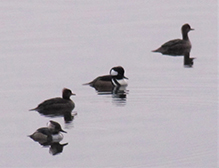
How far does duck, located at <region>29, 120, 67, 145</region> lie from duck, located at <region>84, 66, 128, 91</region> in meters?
5.92

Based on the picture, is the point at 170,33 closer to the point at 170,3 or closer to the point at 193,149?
the point at 170,3

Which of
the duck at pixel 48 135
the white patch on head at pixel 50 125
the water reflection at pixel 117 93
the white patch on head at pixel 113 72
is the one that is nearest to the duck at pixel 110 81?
the white patch on head at pixel 113 72

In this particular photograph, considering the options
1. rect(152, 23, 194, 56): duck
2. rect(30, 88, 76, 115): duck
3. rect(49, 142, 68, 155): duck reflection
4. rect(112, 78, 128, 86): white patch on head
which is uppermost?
rect(152, 23, 194, 56): duck

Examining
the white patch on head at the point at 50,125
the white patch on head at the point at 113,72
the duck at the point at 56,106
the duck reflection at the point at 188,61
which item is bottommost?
the white patch on head at the point at 50,125

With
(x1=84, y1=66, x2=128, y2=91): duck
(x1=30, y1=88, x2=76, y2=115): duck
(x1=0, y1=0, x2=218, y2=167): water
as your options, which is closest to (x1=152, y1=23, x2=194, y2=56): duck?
(x1=0, y1=0, x2=218, y2=167): water

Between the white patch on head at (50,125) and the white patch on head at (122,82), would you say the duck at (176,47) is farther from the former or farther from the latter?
the white patch on head at (50,125)

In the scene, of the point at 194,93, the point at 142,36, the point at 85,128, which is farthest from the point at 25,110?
the point at 142,36

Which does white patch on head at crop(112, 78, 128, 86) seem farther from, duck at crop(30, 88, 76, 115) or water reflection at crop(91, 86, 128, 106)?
duck at crop(30, 88, 76, 115)

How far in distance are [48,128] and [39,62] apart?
9117 mm

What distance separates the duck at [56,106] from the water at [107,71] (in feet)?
0.97

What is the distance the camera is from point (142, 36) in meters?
35.7

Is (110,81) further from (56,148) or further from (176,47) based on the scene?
(56,148)

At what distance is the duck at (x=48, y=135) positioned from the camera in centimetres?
2208

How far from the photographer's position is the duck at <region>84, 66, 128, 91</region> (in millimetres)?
28183
